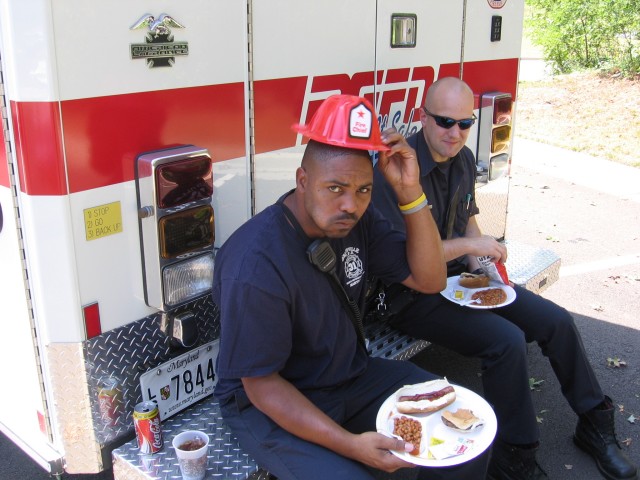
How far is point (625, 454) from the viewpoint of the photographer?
350 centimetres

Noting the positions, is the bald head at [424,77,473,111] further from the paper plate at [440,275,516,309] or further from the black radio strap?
the black radio strap

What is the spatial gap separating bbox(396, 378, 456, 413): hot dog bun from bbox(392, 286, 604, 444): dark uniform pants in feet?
1.90

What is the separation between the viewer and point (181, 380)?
9.02 ft

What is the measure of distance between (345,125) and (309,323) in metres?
0.65

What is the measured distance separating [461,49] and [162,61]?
2.02 m

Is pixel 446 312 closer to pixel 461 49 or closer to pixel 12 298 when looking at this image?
pixel 461 49

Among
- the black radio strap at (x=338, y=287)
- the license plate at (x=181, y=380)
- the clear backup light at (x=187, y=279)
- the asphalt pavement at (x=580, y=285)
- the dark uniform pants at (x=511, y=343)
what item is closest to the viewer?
the black radio strap at (x=338, y=287)

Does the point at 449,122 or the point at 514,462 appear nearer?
the point at 514,462

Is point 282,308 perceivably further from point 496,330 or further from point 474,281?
point 474,281

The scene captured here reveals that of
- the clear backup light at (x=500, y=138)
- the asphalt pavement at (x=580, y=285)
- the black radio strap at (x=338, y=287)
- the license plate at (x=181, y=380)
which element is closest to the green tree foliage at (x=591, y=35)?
the asphalt pavement at (x=580, y=285)

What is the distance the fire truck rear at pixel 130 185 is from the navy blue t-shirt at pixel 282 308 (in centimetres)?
26

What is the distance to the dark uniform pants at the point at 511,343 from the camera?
309cm

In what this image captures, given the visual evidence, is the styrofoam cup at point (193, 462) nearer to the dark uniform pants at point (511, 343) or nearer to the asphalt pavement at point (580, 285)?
the asphalt pavement at point (580, 285)

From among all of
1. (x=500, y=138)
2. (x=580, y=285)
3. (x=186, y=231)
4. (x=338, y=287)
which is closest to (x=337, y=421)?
(x=338, y=287)
